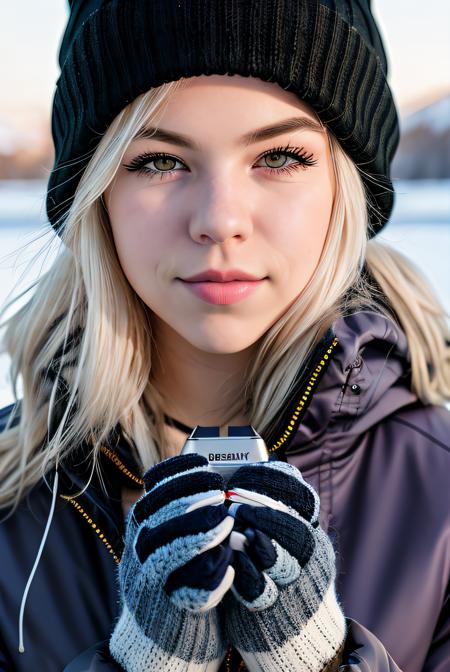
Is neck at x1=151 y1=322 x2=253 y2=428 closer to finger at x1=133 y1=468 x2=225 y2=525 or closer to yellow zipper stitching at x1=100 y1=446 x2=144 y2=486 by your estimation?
yellow zipper stitching at x1=100 y1=446 x2=144 y2=486

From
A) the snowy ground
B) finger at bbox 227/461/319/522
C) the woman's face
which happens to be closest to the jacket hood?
the woman's face

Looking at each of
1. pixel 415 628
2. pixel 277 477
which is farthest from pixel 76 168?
pixel 415 628

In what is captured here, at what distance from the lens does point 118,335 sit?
1495 millimetres

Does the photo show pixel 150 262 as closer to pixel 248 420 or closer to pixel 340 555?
pixel 248 420

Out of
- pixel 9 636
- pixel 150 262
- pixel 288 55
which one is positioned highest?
pixel 288 55

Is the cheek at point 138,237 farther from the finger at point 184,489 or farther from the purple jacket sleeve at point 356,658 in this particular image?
the purple jacket sleeve at point 356,658

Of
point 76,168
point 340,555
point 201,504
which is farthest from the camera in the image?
point 76,168

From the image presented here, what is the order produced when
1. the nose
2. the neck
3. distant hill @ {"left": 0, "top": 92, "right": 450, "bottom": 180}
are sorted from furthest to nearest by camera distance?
distant hill @ {"left": 0, "top": 92, "right": 450, "bottom": 180}, the neck, the nose

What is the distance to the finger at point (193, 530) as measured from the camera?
944 mm

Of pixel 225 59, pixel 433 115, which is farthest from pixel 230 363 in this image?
pixel 433 115

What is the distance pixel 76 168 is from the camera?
55.2 inches

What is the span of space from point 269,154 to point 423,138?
4569 mm

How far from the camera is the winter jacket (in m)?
1.25

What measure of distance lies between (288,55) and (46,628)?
976 millimetres
